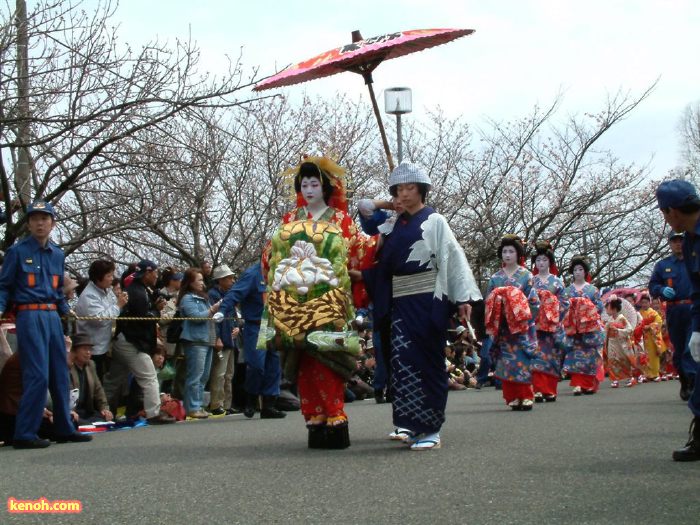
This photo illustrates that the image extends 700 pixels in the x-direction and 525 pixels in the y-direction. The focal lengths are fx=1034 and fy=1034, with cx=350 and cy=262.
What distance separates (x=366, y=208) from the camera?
25.1 feet

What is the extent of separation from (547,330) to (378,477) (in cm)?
778

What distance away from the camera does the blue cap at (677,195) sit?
5832mm

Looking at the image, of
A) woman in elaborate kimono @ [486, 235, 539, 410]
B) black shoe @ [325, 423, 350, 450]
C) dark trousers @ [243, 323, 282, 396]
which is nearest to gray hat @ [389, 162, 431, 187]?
black shoe @ [325, 423, 350, 450]

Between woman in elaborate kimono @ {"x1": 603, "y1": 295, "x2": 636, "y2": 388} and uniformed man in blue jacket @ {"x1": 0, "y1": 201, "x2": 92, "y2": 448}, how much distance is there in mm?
11868

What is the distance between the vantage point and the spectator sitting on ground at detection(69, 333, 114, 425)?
998 centimetres

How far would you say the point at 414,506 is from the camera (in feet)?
15.2

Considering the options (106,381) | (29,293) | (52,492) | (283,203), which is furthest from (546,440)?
(283,203)

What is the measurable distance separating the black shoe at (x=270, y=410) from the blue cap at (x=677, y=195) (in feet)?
20.7

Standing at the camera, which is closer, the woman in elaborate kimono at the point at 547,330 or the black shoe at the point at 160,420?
the black shoe at the point at 160,420

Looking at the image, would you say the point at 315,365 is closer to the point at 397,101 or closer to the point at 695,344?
the point at 695,344

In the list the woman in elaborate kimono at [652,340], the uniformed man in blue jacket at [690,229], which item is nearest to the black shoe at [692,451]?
Answer: the uniformed man in blue jacket at [690,229]

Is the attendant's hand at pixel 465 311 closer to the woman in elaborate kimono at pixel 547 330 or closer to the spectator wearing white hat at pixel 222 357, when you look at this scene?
→ the woman in elaborate kimono at pixel 547 330

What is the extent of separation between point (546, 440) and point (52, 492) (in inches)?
139

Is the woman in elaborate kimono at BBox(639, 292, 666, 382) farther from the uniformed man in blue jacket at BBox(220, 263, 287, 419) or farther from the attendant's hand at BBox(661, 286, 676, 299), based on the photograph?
the uniformed man in blue jacket at BBox(220, 263, 287, 419)
